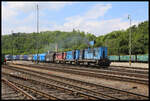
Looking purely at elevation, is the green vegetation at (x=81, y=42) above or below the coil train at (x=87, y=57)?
above

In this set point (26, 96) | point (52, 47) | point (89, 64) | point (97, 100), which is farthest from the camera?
point (52, 47)

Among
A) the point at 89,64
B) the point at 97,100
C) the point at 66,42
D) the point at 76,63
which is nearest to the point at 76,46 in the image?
the point at 66,42

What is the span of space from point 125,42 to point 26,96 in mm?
69453

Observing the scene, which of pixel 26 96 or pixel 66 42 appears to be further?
pixel 66 42

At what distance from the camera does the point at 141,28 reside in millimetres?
71438

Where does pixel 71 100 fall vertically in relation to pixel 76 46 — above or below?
below

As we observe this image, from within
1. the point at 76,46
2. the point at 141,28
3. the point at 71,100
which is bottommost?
the point at 71,100

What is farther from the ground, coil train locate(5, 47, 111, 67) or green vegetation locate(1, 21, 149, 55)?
green vegetation locate(1, 21, 149, 55)

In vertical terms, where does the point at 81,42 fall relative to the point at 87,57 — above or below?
above

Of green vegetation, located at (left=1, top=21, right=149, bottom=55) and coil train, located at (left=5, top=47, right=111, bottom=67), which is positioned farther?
green vegetation, located at (left=1, top=21, right=149, bottom=55)

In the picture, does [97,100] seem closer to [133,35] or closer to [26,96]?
[26,96]

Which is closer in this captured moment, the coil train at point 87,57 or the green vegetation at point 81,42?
the coil train at point 87,57

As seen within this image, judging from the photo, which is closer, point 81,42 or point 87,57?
point 87,57

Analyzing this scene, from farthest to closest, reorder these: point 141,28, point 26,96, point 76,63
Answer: point 141,28 → point 76,63 → point 26,96
